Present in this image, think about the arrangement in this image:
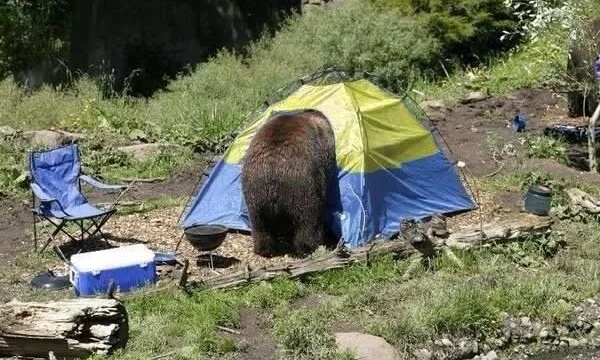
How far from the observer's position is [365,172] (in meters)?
8.82

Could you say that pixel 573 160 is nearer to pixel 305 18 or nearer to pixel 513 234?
pixel 513 234

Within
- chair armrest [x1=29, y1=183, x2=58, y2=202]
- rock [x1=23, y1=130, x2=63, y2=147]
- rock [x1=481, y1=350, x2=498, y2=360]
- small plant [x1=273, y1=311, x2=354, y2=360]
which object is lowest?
rock [x1=481, y1=350, x2=498, y2=360]

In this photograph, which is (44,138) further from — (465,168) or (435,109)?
(435,109)

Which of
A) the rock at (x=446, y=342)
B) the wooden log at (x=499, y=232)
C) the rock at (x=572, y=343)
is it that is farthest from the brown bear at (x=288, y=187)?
the rock at (x=572, y=343)

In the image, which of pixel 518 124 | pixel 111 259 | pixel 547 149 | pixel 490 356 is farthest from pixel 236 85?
pixel 490 356

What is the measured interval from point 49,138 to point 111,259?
209 inches

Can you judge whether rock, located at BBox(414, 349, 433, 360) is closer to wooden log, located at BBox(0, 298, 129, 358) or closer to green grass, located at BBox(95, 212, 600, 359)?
green grass, located at BBox(95, 212, 600, 359)

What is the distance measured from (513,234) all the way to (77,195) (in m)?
4.05

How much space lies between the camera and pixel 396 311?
7332 mm

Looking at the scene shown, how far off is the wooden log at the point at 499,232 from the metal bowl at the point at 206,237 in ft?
6.25

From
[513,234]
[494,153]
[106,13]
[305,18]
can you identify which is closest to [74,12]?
[106,13]

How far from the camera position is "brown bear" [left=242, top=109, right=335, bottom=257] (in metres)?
8.39

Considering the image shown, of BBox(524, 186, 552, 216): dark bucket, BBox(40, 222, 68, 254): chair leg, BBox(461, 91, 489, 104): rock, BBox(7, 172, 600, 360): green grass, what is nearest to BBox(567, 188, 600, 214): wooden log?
BBox(524, 186, 552, 216): dark bucket

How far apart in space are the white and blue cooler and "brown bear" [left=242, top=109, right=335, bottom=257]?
1.21 m
